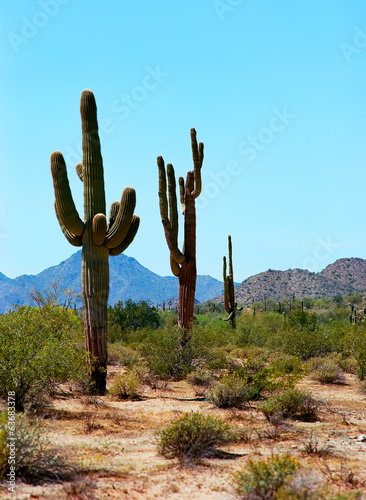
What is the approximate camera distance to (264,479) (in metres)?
5.12

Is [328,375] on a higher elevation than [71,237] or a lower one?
lower

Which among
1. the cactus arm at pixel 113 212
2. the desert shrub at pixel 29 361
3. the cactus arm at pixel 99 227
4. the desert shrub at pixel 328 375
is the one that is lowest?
the desert shrub at pixel 328 375

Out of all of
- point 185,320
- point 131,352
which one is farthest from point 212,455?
point 131,352

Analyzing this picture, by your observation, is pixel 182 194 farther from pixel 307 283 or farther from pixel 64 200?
pixel 307 283

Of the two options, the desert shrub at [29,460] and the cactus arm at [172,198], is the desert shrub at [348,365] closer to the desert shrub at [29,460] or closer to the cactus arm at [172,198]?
the cactus arm at [172,198]

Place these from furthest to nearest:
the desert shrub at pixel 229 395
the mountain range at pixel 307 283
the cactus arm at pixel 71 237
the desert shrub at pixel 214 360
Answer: the mountain range at pixel 307 283, the desert shrub at pixel 214 360, the cactus arm at pixel 71 237, the desert shrub at pixel 229 395

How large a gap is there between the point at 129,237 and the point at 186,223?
4400 mm

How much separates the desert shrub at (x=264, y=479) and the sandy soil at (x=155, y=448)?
19 centimetres

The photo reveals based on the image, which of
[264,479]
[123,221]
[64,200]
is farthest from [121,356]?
[264,479]

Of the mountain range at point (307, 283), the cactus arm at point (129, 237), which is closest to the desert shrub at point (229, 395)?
the cactus arm at point (129, 237)

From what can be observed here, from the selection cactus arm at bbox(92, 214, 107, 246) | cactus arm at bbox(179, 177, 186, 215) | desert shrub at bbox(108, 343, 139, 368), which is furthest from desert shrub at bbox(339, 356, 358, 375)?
cactus arm at bbox(92, 214, 107, 246)

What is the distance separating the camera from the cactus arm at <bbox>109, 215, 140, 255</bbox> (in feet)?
42.1

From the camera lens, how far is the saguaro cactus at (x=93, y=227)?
12352mm

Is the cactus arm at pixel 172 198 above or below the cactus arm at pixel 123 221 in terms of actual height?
above
